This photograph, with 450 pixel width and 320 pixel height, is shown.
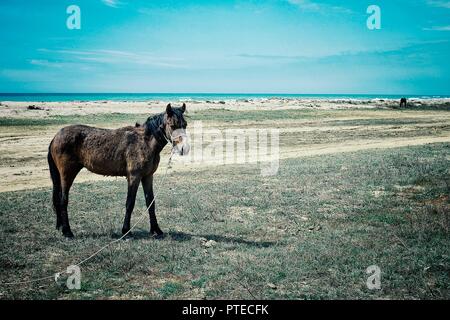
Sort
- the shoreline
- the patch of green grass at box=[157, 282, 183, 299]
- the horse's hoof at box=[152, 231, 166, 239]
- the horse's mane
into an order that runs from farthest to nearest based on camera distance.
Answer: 1. the shoreline
2. the horse's hoof at box=[152, 231, 166, 239]
3. the horse's mane
4. the patch of green grass at box=[157, 282, 183, 299]

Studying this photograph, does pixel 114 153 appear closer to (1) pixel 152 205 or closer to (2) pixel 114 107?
(1) pixel 152 205

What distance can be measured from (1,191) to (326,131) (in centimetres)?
2578

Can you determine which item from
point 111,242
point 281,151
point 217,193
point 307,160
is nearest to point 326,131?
point 281,151

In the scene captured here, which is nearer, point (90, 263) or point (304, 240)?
point (90, 263)

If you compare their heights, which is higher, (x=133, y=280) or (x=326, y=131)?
(x=326, y=131)

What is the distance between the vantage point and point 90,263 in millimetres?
6156

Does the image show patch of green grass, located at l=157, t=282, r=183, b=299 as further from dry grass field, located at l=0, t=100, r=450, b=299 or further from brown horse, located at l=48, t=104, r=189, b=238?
brown horse, located at l=48, t=104, r=189, b=238

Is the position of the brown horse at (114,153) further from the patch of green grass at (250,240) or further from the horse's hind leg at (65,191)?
the patch of green grass at (250,240)

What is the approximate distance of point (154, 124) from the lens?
723cm

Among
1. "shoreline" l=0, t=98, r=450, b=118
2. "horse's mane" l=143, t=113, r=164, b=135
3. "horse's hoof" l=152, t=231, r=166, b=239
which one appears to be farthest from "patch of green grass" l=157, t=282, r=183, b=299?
"shoreline" l=0, t=98, r=450, b=118

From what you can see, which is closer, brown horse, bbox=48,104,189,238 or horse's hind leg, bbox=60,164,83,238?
brown horse, bbox=48,104,189,238

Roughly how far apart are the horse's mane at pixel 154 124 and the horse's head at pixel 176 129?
252mm

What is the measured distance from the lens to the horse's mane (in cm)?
717
